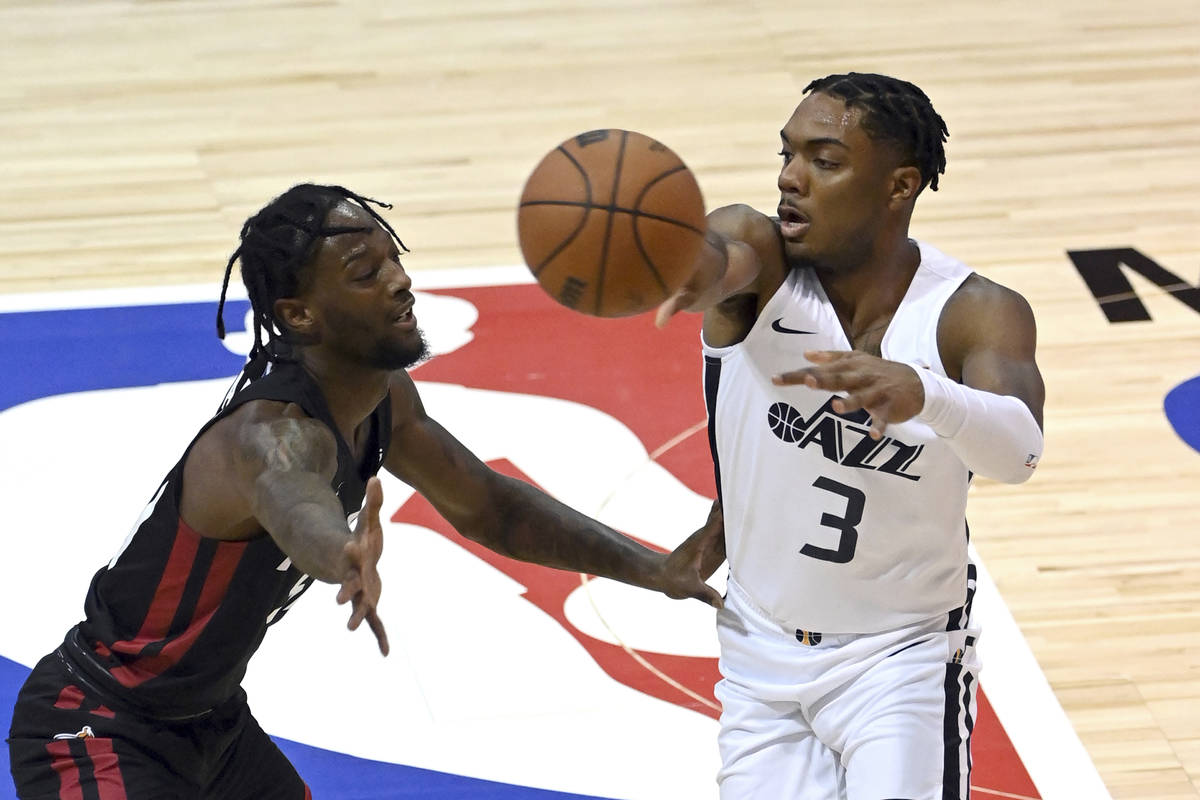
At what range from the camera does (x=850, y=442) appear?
13.4ft

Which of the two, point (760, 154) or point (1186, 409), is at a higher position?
point (760, 154)

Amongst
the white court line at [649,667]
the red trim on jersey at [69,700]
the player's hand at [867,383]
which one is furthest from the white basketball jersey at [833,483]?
the red trim on jersey at [69,700]

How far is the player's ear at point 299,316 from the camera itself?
4.10 meters

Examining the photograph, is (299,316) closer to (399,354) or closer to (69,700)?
(399,354)

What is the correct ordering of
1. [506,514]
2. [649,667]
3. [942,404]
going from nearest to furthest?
1. [942,404]
2. [506,514]
3. [649,667]

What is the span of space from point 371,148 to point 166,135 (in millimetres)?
1227

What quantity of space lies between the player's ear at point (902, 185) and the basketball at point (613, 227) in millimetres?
544

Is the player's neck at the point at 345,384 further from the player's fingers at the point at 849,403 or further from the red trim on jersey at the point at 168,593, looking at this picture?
the player's fingers at the point at 849,403

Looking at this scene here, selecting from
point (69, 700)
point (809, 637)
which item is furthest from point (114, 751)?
point (809, 637)

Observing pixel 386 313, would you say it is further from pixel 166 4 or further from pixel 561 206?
pixel 166 4

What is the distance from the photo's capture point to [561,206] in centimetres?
377

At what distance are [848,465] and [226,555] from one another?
1.52 m

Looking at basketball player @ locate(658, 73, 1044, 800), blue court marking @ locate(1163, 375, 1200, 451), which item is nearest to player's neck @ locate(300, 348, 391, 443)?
basketball player @ locate(658, 73, 1044, 800)

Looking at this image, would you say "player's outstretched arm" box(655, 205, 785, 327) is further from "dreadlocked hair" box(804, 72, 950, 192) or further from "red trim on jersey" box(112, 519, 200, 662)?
"red trim on jersey" box(112, 519, 200, 662)
